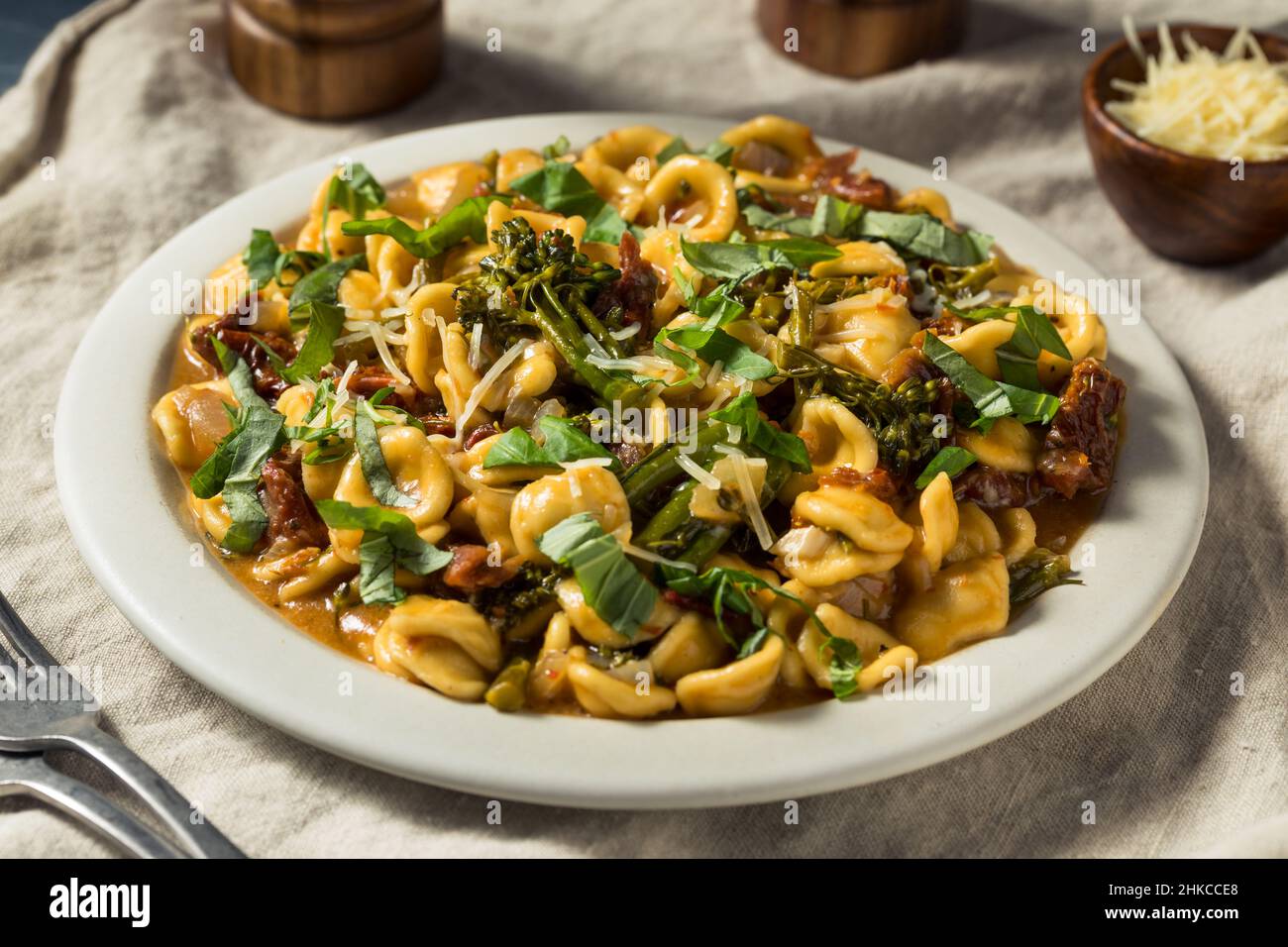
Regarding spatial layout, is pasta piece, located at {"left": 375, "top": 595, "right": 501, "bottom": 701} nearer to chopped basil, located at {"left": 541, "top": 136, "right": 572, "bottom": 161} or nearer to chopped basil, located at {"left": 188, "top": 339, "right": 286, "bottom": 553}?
chopped basil, located at {"left": 188, "top": 339, "right": 286, "bottom": 553}

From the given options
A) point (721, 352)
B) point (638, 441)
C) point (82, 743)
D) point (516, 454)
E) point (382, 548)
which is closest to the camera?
point (82, 743)

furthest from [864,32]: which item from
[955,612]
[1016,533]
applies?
[955,612]

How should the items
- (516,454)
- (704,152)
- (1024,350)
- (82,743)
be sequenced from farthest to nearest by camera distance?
(704,152), (1024,350), (516,454), (82,743)

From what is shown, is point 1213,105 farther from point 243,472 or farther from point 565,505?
point 243,472

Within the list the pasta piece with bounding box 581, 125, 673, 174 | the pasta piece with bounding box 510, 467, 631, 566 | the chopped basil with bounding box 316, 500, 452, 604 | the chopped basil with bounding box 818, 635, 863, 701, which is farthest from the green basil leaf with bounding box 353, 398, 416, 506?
the pasta piece with bounding box 581, 125, 673, 174

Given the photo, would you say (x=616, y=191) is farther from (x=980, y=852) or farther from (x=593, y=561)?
(x=980, y=852)

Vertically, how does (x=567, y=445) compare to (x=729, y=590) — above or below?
→ above
